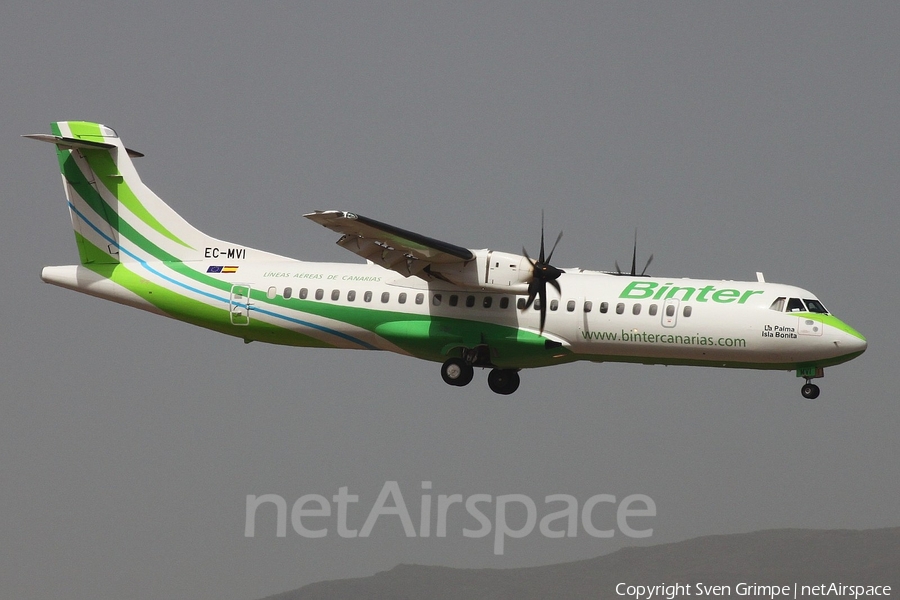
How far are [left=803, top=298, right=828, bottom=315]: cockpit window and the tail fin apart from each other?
1548cm

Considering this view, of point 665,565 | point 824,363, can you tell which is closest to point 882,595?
point 665,565

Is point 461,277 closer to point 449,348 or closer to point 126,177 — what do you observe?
point 449,348

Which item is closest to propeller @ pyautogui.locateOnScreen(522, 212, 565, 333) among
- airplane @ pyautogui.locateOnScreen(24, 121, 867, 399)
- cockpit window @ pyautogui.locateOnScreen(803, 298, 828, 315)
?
airplane @ pyautogui.locateOnScreen(24, 121, 867, 399)

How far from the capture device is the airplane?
94.8 ft

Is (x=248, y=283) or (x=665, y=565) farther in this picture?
(x=665, y=565)

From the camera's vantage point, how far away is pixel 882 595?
482 ft

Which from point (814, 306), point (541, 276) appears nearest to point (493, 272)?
point (541, 276)

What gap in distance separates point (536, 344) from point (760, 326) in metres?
5.36

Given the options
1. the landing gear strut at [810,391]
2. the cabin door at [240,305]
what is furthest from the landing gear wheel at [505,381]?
the landing gear strut at [810,391]

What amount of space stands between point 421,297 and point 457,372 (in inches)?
82.7

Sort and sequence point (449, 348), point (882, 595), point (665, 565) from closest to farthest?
point (449, 348), point (882, 595), point (665, 565)

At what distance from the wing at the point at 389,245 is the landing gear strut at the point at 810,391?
8546 millimetres

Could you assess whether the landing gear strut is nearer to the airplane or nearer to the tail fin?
the airplane

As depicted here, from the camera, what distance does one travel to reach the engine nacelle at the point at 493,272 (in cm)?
2928
